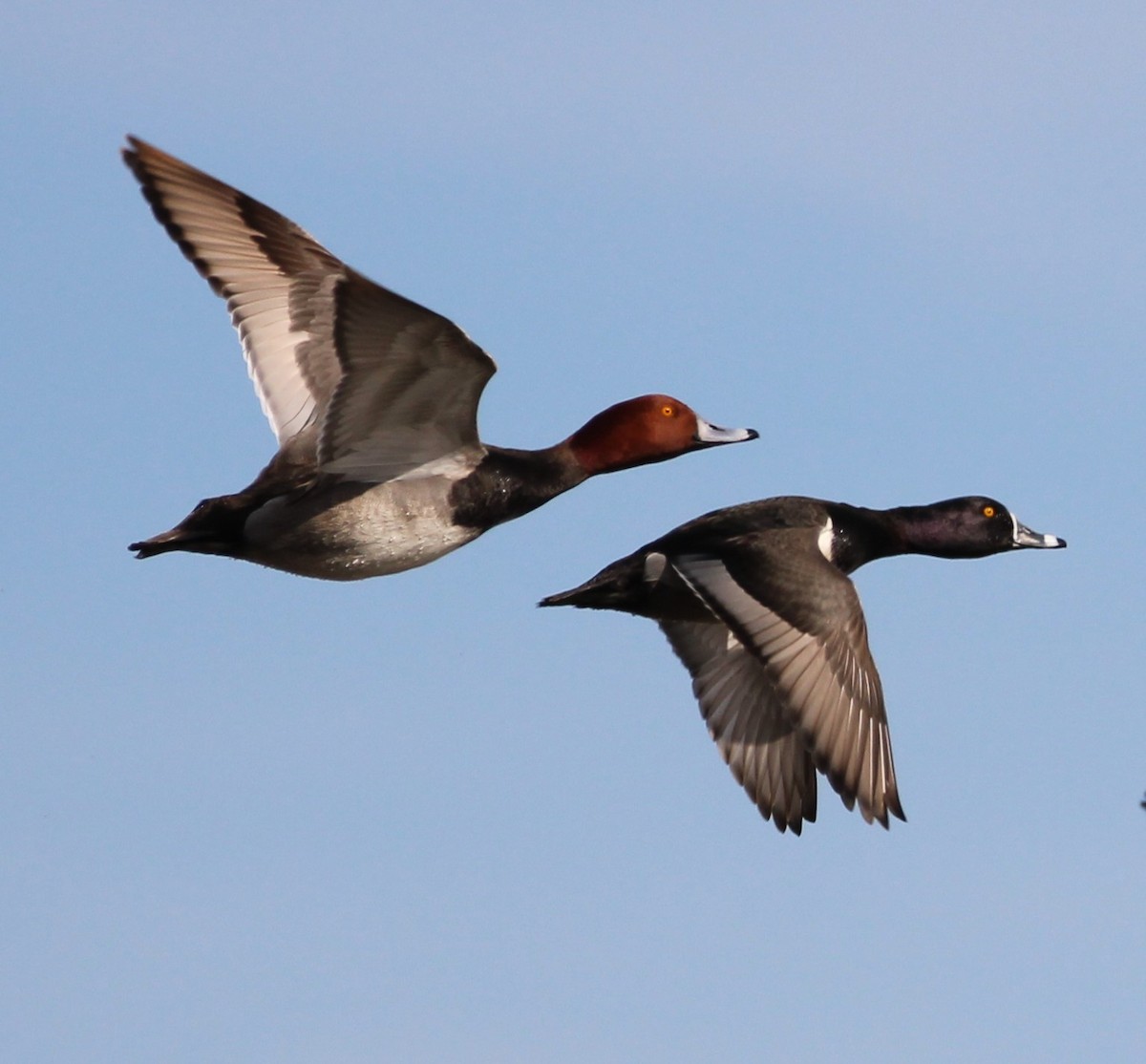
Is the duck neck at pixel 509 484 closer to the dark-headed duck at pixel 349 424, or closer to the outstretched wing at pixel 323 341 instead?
the dark-headed duck at pixel 349 424

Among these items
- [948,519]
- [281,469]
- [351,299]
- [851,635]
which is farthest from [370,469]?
[948,519]

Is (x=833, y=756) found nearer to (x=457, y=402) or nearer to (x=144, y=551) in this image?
(x=457, y=402)

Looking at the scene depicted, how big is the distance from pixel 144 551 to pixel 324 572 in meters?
0.79

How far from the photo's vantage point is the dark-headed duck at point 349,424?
9.09 metres

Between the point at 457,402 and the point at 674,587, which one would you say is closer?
the point at 457,402

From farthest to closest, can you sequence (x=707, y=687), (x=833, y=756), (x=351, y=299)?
1. (x=707, y=687)
2. (x=833, y=756)
3. (x=351, y=299)

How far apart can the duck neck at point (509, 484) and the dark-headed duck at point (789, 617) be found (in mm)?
465

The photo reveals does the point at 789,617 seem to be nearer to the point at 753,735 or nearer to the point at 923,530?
the point at 753,735

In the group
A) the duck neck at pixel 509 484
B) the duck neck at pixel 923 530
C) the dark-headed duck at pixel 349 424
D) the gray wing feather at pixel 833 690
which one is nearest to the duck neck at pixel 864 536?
the duck neck at pixel 923 530

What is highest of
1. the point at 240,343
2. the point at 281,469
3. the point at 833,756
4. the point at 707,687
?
the point at 240,343

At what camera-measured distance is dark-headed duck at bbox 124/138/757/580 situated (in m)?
9.09

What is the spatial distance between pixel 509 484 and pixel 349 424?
88cm

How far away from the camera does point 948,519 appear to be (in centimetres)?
1131

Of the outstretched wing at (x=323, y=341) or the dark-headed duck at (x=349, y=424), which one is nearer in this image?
the outstretched wing at (x=323, y=341)
